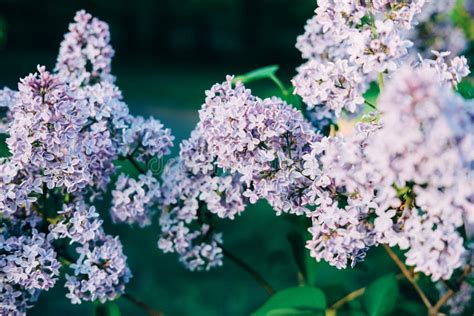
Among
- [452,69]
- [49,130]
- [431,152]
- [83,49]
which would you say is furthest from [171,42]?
[431,152]

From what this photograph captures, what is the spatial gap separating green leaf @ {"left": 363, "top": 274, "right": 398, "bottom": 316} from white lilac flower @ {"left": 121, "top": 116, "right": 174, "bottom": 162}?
642 mm

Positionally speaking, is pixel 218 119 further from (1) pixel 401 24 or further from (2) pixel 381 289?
(2) pixel 381 289

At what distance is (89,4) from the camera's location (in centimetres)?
1477

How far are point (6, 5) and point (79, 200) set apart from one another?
1415 centimetres

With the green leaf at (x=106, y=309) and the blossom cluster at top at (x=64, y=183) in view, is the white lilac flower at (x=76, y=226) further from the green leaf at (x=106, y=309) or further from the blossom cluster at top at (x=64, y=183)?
the green leaf at (x=106, y=309)

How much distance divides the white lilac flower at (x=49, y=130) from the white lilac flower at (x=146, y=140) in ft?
0.62

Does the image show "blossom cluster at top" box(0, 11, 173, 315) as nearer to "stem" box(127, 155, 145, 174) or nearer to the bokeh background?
Result: "stem" box(127, 155, 145, 174)

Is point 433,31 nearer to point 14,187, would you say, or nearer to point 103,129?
point 103,129

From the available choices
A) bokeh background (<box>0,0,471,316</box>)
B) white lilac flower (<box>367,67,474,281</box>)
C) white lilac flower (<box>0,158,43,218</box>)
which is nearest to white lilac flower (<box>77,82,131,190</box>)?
white lilac flower (<box>0,158,43,218</box>)

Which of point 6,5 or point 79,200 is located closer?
point 79,200

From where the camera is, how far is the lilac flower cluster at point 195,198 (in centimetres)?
176

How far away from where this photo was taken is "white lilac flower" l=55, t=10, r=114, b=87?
6.59 feet

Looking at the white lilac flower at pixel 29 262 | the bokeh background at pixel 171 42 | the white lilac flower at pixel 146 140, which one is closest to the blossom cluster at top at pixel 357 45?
the white lilac flower at pixel 146 140

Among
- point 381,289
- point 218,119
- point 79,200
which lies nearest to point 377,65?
point 218,119
